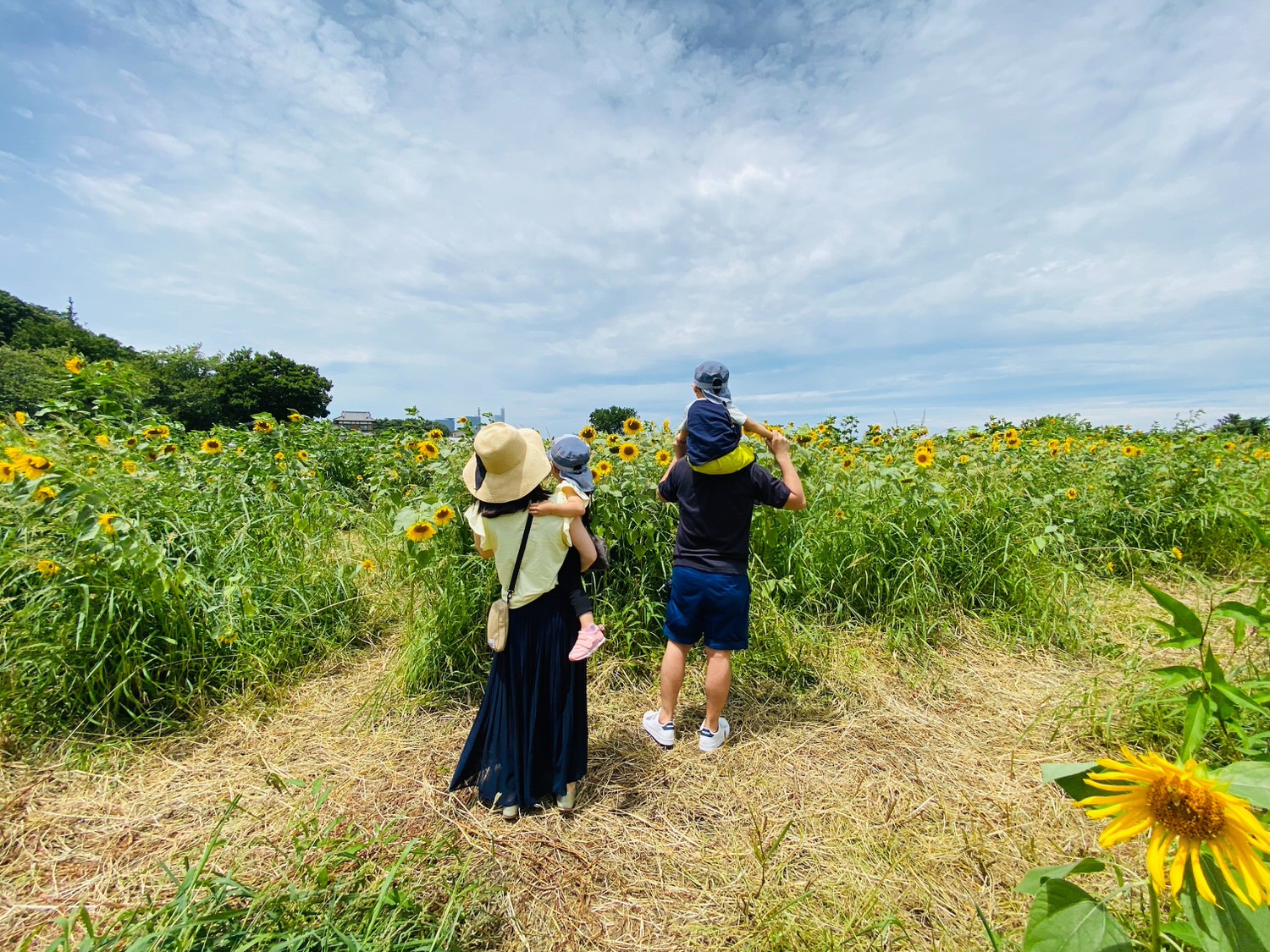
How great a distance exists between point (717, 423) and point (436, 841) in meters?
1.69

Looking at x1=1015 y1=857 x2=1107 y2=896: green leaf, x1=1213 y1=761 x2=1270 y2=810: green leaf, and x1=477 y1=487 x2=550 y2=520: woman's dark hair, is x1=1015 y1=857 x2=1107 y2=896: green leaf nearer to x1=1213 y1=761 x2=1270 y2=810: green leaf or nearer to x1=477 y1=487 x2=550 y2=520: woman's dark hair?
x1=1213 y1=761 x2=1270 y2=810: green leaf

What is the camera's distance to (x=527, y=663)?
1.99 m

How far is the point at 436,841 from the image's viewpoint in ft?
5.58

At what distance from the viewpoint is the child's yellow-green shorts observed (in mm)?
2104

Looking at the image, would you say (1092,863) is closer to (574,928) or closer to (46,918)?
(574,928)

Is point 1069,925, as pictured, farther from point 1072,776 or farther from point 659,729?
point 659,729

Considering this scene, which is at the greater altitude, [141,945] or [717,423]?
[717,423]

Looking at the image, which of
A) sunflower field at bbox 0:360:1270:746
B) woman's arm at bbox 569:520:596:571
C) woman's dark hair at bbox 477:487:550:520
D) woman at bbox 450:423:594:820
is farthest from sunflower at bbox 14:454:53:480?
woman's arm at bbox 569:520:596:571

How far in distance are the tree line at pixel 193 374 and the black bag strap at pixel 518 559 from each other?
29.2 m

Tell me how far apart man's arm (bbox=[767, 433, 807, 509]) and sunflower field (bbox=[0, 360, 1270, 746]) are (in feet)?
2.74

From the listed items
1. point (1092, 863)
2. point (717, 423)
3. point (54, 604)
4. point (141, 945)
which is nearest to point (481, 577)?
point (717, 423)

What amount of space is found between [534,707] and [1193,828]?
67.6 inches

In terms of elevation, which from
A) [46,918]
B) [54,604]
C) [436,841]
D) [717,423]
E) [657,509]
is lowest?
[46,918]

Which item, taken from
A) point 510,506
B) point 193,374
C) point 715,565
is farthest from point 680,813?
point 193,374
